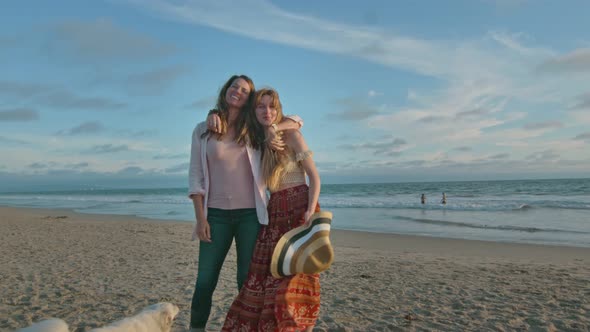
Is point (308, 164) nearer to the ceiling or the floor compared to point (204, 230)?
nearer to the ceiling

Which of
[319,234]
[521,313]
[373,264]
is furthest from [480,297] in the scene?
[319,234]

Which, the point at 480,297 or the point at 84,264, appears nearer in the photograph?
the point at 480,297

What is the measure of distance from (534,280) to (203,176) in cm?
536

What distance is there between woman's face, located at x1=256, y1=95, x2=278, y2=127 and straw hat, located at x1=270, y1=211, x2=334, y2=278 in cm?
68

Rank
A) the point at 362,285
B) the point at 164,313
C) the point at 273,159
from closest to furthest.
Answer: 1. the point at 273,159
2. the point at 164,313
3. the point at 362,285

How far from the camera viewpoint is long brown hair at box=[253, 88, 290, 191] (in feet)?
9.20

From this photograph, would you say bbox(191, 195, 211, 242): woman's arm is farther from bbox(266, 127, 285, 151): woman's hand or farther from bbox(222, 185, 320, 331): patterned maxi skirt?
bbox(266, 127, 285, 151): woman's hand

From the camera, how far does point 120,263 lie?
724 cm

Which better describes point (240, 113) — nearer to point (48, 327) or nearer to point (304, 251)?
point (304, 251)

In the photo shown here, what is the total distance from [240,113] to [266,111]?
0.22m

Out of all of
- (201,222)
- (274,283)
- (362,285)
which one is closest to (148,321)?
(201,222)

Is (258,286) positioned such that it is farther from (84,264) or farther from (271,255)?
(84,264)

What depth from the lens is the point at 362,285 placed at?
5.76 m

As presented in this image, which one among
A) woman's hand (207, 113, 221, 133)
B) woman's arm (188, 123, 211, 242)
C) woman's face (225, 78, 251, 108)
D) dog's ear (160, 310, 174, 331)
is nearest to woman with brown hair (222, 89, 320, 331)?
woman's face (225, 78, 251, 108)
